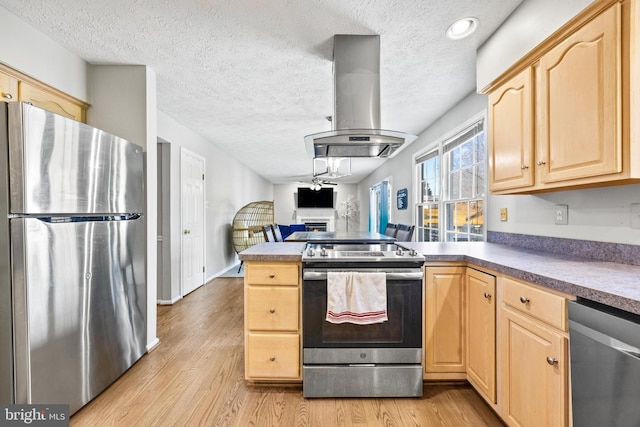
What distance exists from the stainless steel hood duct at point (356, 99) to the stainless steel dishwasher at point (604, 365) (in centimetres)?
147

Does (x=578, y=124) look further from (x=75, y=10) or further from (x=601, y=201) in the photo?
(x=75, y=10)

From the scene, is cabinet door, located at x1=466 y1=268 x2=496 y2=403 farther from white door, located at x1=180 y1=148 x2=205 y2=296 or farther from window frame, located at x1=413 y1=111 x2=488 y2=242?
white door, located at x1=180 y1=148 x2=205 y2=296

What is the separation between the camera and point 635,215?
1397 mm

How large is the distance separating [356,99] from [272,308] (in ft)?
5.29

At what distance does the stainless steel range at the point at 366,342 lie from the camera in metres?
1.83

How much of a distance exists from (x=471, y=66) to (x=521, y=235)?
143 centimetres

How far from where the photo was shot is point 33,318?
4.83ft

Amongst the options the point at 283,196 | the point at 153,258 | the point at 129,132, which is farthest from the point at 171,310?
the point at 283,196

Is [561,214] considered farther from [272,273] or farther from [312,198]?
[312,198]

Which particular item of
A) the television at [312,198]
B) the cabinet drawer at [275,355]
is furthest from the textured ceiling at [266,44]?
the television at [312,198]

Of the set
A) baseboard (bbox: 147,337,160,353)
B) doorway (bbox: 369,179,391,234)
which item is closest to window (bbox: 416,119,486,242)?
doorway (bbox: 369,179,391,234)

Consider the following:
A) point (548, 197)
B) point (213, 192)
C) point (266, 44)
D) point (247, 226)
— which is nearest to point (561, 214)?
point (548, 197)

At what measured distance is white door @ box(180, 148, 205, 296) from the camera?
4047mm

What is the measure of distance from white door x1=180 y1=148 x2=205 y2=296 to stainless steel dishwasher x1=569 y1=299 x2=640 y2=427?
4.03m
